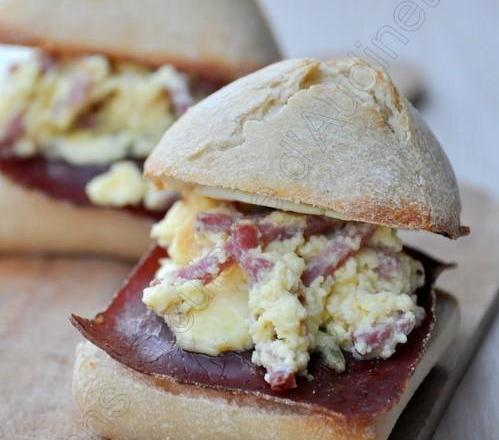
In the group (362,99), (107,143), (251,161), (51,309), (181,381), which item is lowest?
(51,309)

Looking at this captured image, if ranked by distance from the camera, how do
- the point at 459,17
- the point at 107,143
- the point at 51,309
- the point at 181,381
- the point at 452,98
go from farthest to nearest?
the point at 459,17 → the point at 452,98 → the point at 107,143 → the point at 51,309 → the point at 181,381

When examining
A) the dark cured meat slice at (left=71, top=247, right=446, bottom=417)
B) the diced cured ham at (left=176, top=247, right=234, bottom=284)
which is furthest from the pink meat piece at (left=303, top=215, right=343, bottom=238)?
the dark cured meat slice at (left=71, top=247, right=446, bottom=417)

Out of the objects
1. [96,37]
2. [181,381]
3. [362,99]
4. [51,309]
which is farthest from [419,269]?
[96,37]

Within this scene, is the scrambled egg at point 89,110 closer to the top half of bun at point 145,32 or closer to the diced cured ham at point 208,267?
the top half of bun at point 145,32

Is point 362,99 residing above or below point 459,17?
above

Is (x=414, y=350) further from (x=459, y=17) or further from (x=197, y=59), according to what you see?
(x=459, y=17)

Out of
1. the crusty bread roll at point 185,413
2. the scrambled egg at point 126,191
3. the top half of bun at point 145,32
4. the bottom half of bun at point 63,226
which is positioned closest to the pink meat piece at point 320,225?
the crusty bread roll at point 185,413

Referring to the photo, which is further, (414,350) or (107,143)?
(107,143)

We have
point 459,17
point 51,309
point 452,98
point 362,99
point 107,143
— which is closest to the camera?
point 362,99
